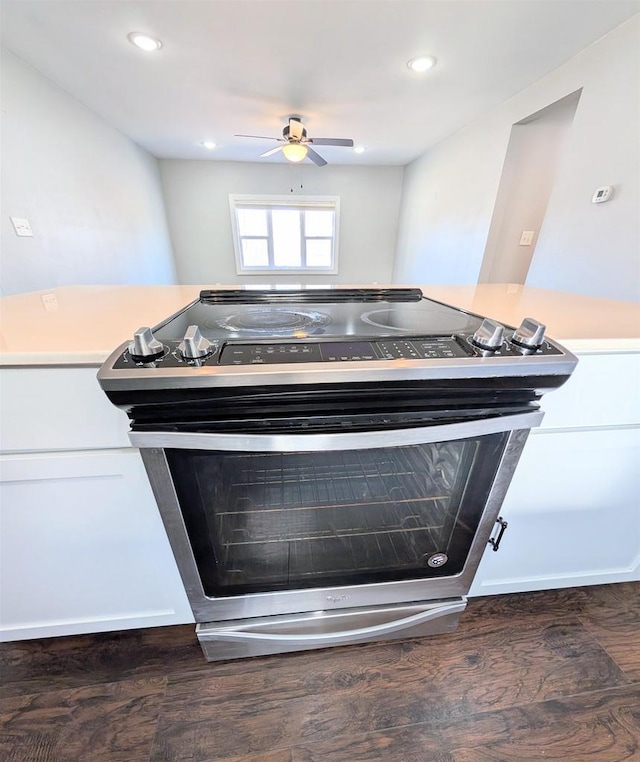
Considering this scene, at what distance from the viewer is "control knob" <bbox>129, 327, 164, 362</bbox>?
51cm

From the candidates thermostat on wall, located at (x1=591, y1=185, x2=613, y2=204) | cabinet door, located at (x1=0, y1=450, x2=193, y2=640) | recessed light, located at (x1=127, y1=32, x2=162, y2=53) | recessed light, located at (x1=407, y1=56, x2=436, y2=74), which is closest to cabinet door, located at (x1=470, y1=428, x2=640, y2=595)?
cabinet door, located at (x1=0, y1=450, x2=193, y2=640)

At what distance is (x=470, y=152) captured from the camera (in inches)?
130

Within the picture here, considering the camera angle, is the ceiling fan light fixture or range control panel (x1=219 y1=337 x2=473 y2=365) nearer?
range control panel (x1=219 y1=337 x2=473 y2=365)

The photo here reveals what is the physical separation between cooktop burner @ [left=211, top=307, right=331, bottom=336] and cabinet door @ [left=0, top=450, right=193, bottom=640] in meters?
0.37

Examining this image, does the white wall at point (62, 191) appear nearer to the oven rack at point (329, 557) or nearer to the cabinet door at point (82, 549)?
the cabinet door at point (82, 549)

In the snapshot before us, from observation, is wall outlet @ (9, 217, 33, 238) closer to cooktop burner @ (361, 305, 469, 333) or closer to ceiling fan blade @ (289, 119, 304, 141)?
ceiling fan blade @ (289, 119, 304, 141)

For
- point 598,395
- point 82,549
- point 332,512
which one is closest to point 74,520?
point 82,549

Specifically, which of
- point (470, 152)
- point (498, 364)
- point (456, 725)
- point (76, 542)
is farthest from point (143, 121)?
point (456, 725)

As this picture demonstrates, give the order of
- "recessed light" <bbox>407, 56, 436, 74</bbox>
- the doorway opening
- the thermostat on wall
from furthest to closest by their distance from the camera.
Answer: the doorway opening, "recessed light" <bbox>407, 56, 436, 74</bbox>, the thermostat on wall

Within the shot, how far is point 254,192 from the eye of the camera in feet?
16.9

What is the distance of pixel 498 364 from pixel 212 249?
5.72 metres

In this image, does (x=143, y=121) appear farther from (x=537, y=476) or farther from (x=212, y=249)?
(x=537, y=476)

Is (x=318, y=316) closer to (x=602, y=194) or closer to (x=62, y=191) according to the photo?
(x=602, y=194)

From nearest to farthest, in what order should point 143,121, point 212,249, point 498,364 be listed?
point 498,364
point 143,121
point 212,249
